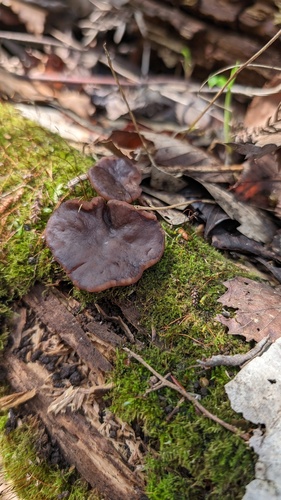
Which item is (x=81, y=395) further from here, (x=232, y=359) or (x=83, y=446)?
(x=232, y=359)

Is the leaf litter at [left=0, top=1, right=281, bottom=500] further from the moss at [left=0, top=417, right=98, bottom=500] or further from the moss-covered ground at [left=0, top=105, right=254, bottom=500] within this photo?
the moss at [left=0, top=417, right=98, bottom=500]

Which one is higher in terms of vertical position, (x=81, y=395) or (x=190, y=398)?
(x=190, y=398)

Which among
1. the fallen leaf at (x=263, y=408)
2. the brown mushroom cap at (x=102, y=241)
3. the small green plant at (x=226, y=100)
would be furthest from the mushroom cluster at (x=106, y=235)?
the small green plant at (x=226, y=100)

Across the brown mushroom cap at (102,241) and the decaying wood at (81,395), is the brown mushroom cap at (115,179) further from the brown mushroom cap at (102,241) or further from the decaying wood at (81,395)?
the decaying wood at (81,395)

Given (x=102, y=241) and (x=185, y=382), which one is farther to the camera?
(x=102, y=241)

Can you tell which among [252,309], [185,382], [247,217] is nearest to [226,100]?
[247,217]

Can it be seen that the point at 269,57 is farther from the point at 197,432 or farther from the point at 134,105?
the point at 197,432

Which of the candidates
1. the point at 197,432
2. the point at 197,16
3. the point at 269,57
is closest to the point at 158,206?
the point at 197,432

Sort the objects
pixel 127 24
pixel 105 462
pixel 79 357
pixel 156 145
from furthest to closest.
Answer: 1. pixel 127 24
2. pixel 156 145
3. pixel 79 357
4. pixel 105 462
